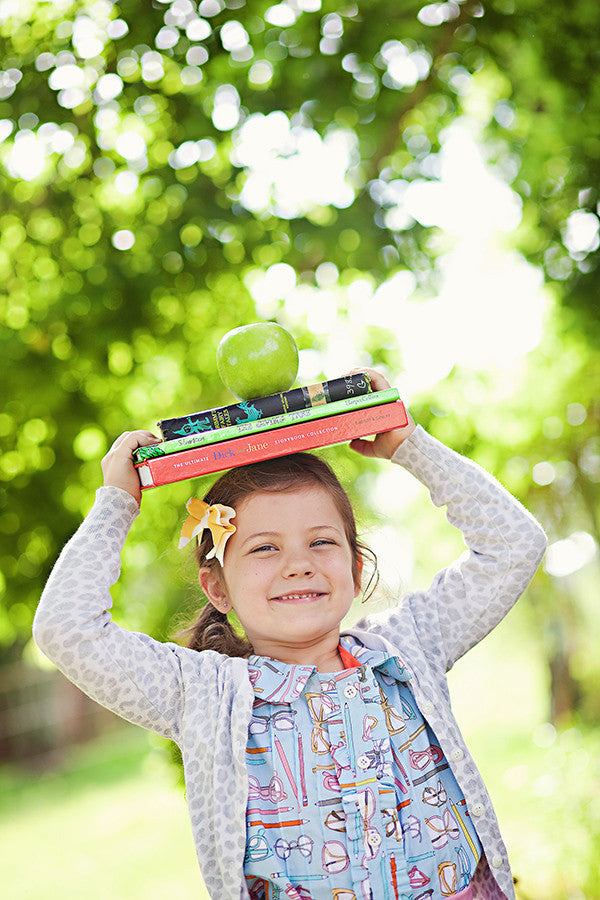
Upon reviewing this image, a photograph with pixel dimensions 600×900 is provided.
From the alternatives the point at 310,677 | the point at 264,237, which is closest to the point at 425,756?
the point at 310,677

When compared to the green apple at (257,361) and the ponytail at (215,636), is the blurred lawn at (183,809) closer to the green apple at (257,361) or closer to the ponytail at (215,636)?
the ponytail at (215,636)

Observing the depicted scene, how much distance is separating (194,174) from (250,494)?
2266 millimetres

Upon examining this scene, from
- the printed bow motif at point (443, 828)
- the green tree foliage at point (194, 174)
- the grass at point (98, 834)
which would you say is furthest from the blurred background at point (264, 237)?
the grass at point (98, 834)

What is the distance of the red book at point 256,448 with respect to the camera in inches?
77.5

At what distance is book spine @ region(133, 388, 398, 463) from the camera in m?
1.99

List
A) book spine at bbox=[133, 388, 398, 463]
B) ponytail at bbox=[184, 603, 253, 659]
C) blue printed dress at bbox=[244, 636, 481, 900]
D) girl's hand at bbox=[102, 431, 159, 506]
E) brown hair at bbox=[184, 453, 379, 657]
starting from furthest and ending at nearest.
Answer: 1. ponytail at bbox=[184, 603, 253, 659]
2. brown hair at bbox=[184, 453, 379, 657]
3. girl's hand at bbox=[102, 431, 159, 506]
4. book spine at bbox=[133, 388, 398, 463]
5. blue printed dress at bbox=[244, 636, 481, 900]

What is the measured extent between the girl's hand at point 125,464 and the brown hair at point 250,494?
0.82 feet

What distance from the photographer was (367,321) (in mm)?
4793

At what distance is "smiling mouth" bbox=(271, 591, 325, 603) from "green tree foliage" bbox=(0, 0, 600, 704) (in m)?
2.21

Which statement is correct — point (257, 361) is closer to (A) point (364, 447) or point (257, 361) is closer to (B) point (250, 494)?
(B) point (250, 494)

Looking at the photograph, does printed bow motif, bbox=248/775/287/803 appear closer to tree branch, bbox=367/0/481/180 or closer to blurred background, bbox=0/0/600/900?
blurred background, bbox=0/0/600/900

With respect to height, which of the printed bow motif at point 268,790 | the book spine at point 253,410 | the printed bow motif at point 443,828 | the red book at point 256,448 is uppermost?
the book spine at point 253,410

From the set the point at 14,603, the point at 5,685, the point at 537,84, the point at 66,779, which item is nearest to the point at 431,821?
the point at 14,603

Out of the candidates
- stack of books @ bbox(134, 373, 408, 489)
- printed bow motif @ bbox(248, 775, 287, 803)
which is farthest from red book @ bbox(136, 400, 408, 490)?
printed bow motif @ bbox(248, 775, 287, 803)
